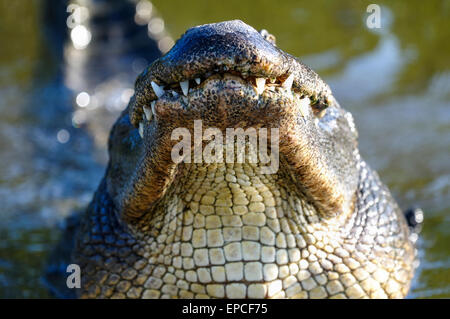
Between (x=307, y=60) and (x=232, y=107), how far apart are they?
7.06 metres

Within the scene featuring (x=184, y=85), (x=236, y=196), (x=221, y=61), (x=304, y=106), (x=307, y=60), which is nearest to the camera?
(x=221, y=61)

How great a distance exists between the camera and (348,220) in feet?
10.2

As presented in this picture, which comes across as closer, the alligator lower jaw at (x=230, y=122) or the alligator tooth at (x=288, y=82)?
the alligator lower jaw at (x=230, y=122)

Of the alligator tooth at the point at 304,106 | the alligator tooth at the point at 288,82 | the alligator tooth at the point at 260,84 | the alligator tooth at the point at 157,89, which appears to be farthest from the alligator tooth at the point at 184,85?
the alligator tooth at the point at 304,106

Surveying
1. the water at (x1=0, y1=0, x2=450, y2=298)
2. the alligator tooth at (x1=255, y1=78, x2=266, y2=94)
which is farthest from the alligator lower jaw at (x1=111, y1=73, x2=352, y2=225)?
the water at (x1=0, y1=0, x2=450, y2=298)

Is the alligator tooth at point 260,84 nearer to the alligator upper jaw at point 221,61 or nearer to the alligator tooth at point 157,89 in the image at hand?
the alligator upper jaw at point 221,61

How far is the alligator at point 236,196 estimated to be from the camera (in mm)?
2178

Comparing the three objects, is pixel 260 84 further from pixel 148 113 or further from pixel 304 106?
pixel 148 113

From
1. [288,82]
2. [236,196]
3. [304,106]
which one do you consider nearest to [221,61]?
[288,82]

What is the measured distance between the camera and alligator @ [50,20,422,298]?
218 centimetres

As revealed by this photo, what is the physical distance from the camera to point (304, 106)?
8.15 ft
